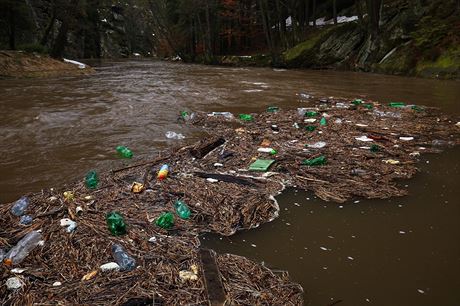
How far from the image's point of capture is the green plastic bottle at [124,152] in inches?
184

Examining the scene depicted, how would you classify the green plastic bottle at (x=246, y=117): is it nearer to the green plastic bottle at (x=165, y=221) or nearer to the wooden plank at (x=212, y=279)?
the green plastic bottle at (x=165, y=221)

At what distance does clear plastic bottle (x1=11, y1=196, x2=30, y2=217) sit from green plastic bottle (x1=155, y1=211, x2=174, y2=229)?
112 centimetres

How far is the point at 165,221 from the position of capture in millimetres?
2898

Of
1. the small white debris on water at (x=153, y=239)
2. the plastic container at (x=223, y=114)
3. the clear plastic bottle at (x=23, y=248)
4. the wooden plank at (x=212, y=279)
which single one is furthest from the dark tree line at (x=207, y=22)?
the wooden plank at (x=212, y=279)

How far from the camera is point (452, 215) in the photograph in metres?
3.13

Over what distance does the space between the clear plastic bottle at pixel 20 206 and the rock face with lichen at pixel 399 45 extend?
14799 millimetres

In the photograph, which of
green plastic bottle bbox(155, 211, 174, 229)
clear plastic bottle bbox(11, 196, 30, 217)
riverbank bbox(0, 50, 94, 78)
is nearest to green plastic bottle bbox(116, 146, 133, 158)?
clear plastic bottle bbox(11, 196, 30, 217)

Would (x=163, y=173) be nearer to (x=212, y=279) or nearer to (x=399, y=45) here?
(x=212, y=279)

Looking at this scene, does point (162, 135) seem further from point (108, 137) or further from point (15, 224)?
point (15, 224)

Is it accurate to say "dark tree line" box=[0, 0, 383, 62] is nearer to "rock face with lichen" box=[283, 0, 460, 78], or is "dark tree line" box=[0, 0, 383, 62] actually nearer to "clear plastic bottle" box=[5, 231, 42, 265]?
"rock face with lichen" box=[283, 0, 460, 78]

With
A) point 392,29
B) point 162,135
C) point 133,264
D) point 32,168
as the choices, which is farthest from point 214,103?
point 392,29

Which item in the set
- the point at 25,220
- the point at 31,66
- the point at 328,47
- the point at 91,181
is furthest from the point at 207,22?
the point at 25,220

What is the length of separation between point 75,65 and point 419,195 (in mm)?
18508

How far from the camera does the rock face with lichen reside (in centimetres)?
1566
